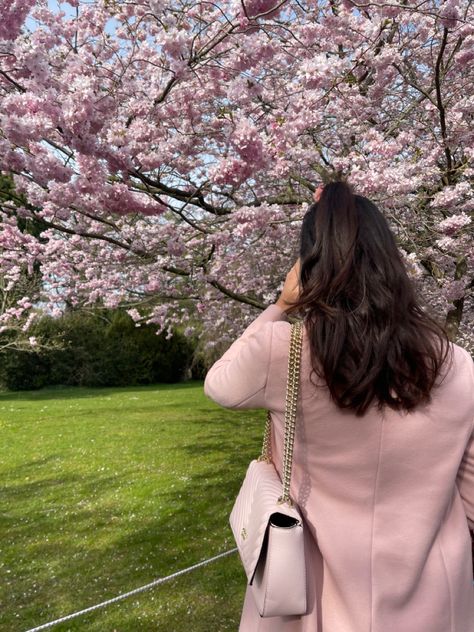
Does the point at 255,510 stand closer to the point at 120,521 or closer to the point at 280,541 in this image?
the point at 280,541

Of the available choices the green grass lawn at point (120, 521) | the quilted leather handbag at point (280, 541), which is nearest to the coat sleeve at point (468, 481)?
the quilted leather handbag at point (280, 541)

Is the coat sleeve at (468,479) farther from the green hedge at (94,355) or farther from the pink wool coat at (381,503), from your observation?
the green hedge at (94,355)

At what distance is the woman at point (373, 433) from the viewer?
100 cm

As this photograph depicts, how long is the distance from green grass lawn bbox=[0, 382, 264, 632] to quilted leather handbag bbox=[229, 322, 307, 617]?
8.17 feet

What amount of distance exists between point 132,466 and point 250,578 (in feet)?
21.2

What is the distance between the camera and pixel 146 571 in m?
3.86

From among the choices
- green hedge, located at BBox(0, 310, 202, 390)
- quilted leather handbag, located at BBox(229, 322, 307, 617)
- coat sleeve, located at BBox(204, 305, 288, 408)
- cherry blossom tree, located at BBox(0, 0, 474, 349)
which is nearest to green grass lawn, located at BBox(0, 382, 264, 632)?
cherry blossom tree, located at BBox(0, 0, 474, 349)

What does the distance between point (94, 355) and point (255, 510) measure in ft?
62.5

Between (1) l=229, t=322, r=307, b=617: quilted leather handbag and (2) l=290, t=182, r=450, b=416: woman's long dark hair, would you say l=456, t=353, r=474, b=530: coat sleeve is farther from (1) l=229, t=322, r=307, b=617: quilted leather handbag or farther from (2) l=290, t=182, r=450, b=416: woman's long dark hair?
(1) l=229, t=322, r=307, b=617: quilted leather handbag

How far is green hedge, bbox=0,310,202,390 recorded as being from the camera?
17922 mm

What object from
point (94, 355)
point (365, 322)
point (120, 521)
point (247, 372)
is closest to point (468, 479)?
point (365, 322)

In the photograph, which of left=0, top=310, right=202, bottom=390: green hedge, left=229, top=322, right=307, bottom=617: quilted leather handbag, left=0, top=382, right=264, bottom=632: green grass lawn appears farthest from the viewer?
left=0, top=310, right=202, bottom=390: green hedge

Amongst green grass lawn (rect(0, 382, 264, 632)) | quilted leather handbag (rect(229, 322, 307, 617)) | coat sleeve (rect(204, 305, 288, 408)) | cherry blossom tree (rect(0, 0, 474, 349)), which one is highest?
cherry blossom tree (rect(0, 0, 474, 349))

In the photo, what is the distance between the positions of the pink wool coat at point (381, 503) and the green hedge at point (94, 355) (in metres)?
16.9
